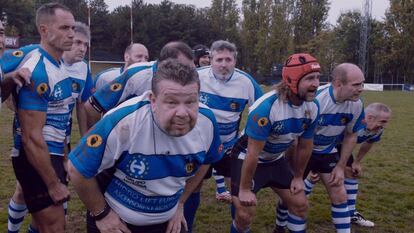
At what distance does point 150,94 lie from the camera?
9.78ft

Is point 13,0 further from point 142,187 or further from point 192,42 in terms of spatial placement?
point 142,187

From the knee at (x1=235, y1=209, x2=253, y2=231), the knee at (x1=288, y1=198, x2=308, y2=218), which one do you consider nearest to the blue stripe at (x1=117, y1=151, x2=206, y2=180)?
the knee at (x1=235, y1=209, x2=253, y2=231)

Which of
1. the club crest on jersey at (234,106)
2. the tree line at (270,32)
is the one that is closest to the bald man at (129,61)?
the club crest on jersey at (234,106)

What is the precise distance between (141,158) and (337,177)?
320 cm

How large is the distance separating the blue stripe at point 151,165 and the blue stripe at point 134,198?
0.49 ft

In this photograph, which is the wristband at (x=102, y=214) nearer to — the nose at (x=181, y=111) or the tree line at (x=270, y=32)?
the nose at (x=181, y=111)

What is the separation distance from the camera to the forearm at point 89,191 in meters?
2.87

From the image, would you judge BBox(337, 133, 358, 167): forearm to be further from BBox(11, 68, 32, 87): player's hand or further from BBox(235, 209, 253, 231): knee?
BBox(11, 68, 32, 87): player's hand

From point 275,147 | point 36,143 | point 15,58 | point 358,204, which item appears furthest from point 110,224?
point 358,204

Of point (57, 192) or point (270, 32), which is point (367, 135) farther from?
point (270, 32)

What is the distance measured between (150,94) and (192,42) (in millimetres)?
61632

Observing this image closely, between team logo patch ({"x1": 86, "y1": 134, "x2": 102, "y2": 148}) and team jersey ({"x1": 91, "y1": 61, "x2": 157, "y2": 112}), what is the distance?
199 cm

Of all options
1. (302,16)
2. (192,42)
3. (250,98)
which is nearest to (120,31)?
(192,42)

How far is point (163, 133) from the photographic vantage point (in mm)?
2898
